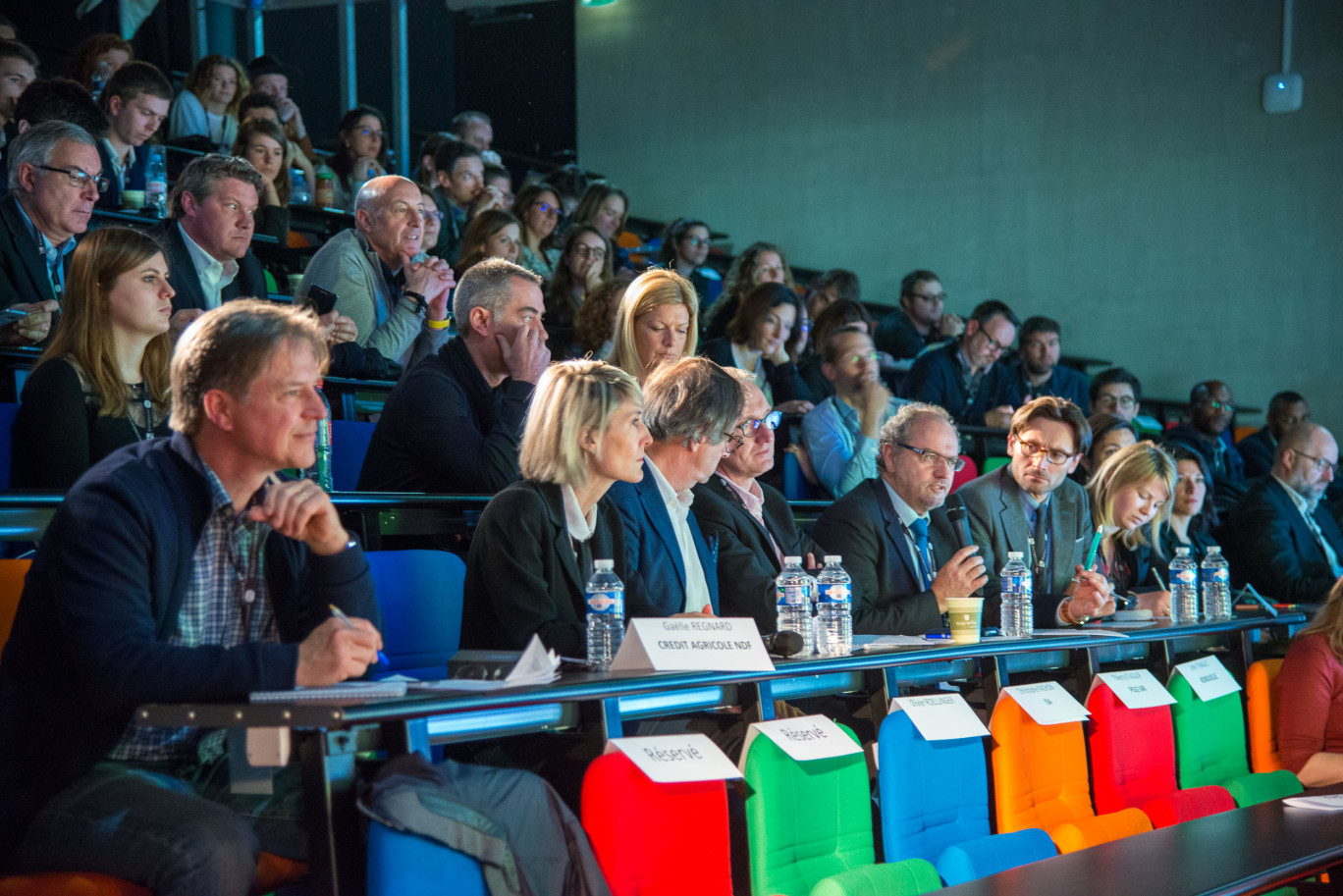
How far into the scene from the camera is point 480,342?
132 inches

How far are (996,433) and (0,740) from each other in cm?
486

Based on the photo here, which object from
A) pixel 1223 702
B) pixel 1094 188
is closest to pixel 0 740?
pixel 1223 702

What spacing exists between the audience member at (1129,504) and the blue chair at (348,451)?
7.64 ft

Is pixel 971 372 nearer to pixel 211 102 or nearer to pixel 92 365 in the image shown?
pixel 211 102

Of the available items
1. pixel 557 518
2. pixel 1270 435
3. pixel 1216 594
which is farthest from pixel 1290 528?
pixel 557 518

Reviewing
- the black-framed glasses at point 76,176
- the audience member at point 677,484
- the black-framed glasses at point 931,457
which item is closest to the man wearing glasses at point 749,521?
the audience member at point 677,484

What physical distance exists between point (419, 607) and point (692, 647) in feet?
2.07

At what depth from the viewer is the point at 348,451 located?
357 centimetres

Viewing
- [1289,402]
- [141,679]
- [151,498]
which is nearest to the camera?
[141,679]

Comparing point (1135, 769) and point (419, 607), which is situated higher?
point (419, 607)

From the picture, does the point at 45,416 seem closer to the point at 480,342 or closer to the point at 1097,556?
the point at 480,342

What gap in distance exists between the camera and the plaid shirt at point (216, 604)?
1.78 metres

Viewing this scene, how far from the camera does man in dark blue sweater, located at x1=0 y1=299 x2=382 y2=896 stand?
163 cm

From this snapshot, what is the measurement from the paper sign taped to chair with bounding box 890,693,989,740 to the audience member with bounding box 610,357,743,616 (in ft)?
1.51
